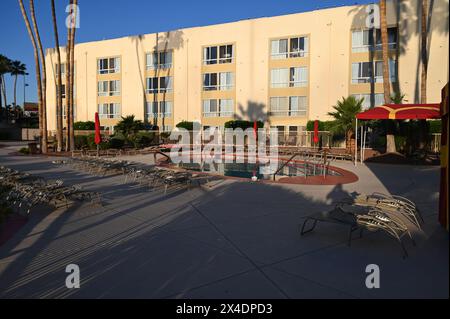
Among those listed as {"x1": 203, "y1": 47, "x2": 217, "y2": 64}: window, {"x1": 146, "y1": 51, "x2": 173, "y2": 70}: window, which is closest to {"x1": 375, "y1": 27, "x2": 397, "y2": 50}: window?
{"x1": 203, "y1": 47, "x2": 217, "y2": 64}: window

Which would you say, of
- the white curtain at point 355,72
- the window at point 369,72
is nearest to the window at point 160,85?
the white curtain at point 355,72

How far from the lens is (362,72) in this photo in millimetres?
33062

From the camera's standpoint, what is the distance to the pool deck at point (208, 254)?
436 cm

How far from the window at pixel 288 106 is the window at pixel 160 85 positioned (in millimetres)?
13121

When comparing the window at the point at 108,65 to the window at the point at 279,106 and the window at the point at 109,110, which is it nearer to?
the window at the point at 109,110

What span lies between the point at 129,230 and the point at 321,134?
26.1 m

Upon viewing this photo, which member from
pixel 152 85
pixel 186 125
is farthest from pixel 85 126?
pixel 186 125

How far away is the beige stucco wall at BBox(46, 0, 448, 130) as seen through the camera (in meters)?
31.3

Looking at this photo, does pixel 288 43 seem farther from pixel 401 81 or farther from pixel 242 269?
pixel 242 269

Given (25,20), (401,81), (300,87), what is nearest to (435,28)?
(401,81)

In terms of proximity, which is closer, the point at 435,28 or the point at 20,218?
the point at 20,218

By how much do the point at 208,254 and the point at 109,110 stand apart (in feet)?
146

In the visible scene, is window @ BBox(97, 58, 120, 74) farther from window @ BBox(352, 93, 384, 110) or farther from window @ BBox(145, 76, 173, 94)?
window @ BBox(352, 93, 384, 110)

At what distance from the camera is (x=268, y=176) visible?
15.4 m
